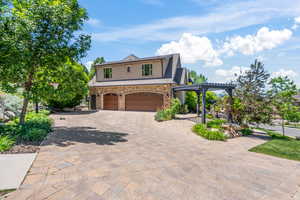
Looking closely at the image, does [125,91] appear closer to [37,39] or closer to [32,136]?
[37,39]

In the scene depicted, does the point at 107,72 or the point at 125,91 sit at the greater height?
the point at 107,72

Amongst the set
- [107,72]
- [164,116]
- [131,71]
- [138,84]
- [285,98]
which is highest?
[107,72]

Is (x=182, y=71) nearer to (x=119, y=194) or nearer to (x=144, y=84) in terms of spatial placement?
(x=144, y=84)

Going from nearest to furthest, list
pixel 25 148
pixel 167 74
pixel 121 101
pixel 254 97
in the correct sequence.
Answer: pixel 25 148
pixel 254 97
pixel 167 74
pixel 121 101

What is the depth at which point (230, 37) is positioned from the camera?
12.4m

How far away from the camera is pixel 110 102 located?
65.6 feet

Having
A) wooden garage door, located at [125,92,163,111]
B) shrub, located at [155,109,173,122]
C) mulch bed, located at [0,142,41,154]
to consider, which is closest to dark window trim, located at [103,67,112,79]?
wooden garage door, located at [125,92,163,111]

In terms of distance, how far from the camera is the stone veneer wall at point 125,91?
54.8 feet

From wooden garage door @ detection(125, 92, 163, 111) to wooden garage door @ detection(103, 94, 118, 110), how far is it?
1.72m

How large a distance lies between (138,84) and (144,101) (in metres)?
2.12

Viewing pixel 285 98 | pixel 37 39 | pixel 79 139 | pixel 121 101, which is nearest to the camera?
pixel 79 139

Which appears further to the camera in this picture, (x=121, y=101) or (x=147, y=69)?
(x=121, y=101)

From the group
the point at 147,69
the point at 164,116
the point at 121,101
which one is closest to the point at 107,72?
the point at 121,101

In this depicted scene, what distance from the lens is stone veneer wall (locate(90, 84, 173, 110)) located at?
16703 millimetres
